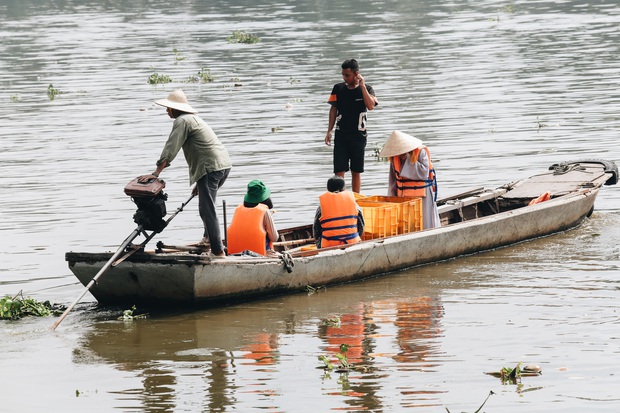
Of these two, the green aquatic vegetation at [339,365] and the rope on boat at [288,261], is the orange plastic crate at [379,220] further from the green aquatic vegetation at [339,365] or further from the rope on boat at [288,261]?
the green aquatic vegetation at [339,365]

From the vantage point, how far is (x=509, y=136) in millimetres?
20109

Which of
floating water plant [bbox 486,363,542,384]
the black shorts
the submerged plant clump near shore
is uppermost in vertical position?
the black shorts

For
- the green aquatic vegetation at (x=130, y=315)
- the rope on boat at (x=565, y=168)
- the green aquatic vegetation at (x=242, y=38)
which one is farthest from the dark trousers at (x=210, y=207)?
the green aquatic vegetation at (x=242, y=38)

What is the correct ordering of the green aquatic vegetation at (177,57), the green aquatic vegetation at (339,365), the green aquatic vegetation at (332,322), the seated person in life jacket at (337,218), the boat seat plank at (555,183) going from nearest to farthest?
the green aquatic vegetation at (339,365), the green aquatic vegetation at (332,322), the seated person in life jacket at (337,218), the boat seat plank at (555,183), the green aquatic vegetation at (177,57)

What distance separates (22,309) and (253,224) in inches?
84.4

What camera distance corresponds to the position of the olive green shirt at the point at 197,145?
10.9 m

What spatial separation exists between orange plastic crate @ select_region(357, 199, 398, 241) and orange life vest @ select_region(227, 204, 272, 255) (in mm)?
1369

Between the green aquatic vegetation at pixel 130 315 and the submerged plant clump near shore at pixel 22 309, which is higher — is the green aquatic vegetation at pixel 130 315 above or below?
below

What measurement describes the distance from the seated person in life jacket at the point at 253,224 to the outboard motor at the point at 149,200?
33.0 inches

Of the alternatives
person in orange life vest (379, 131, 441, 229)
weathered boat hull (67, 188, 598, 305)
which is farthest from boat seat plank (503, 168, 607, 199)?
person in orange life vest (379, 131, 441, 229)

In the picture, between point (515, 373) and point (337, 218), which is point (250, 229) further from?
point (515, 373)

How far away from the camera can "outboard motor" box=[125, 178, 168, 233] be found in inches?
416

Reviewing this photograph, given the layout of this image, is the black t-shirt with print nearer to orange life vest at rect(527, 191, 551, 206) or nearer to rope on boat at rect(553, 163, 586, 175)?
orange life vest at rect(527, 191, 551, 206)

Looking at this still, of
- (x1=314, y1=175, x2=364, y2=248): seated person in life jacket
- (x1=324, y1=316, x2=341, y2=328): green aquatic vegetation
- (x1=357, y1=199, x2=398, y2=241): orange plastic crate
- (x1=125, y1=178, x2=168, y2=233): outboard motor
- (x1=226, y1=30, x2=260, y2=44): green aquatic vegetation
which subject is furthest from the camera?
(x1=226, y1=30, x2=260, y2=44): green aquatic vegetation
